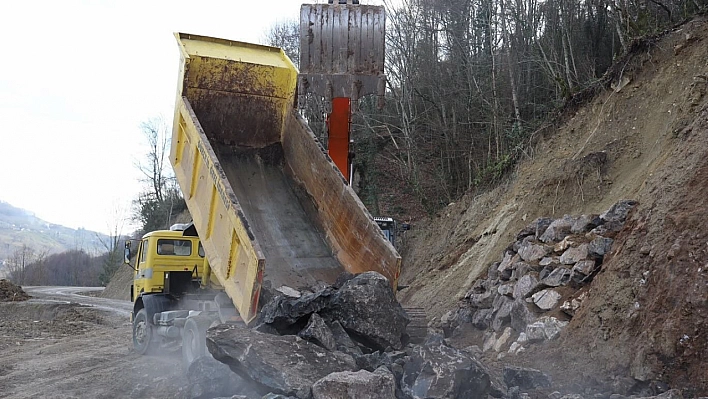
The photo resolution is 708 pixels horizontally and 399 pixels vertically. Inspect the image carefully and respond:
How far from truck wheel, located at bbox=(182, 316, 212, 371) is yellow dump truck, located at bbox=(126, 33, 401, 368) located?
0.9 inches

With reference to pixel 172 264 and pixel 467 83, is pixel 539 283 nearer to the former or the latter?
pixel 172 264

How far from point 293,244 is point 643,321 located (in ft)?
14.8

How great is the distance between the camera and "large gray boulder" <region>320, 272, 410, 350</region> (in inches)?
236

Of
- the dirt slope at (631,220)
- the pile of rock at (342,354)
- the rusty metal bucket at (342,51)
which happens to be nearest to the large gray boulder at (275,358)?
the pile of rock at (342,354)

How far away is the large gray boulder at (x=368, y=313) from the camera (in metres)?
5.98

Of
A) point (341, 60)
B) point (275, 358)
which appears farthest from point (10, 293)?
point (275, 358)

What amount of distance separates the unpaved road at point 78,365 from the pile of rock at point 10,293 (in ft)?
19.0

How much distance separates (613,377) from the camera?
5320mm

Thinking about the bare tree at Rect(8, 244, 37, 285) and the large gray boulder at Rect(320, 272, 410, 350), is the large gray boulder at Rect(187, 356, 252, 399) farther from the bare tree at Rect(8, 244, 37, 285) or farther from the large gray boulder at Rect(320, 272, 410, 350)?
the bare tree at Rect(8, 244, 37, 285)

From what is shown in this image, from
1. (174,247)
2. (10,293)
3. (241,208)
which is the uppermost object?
(241,208)

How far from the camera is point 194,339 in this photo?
8.04 meters

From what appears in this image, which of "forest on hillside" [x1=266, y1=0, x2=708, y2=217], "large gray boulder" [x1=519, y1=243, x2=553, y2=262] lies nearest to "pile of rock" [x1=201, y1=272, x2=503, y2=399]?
"large gray boulder" [x1=519, y1=243, x2=553, y2=262]

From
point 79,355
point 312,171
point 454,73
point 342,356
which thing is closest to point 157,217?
point 454,73

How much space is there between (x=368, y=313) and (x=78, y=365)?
213 inches
